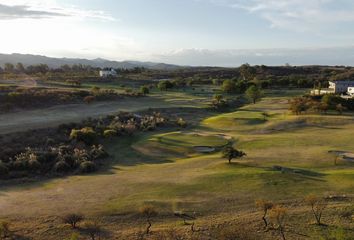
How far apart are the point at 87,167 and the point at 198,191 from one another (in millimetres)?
11780

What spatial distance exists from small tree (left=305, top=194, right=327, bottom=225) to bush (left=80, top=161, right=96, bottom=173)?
58.7 feet

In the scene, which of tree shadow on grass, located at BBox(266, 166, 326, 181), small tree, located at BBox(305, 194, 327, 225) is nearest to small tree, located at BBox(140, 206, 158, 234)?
small tree, located at BBox(305, 194, 327, 225)

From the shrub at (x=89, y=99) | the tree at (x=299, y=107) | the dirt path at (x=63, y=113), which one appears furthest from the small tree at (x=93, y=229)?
the shrub at (x=89, y=99)

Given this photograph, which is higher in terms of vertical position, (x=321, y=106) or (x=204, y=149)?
(x=321, y=106)

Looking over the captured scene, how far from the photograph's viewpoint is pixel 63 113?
66000 mm

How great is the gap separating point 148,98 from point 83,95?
46.7 ft

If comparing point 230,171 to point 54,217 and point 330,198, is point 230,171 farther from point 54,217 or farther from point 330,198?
point 54,217

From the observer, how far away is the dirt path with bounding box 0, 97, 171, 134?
173 ft

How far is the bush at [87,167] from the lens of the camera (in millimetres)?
34756

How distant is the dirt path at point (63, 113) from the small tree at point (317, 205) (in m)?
35.2

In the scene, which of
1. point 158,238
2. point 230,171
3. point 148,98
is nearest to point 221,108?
point 148,98

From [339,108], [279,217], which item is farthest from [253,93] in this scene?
[279,217]

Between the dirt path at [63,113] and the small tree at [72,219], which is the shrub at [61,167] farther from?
the dirt path at [63,113]

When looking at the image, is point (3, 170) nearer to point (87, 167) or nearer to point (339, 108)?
point (87, 167)
